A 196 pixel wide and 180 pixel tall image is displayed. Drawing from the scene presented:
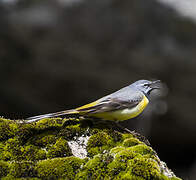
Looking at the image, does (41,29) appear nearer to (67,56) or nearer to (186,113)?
(67,56)

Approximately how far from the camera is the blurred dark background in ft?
39.1

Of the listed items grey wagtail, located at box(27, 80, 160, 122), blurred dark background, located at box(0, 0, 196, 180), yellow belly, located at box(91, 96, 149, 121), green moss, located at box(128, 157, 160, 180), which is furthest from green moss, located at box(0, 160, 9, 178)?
blurred dark background, located at box(0, 0, 196, 180)

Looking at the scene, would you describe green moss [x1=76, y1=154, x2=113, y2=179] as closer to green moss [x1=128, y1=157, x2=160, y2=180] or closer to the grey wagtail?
green moss [x1=128, y1=157, x2=160, y2=180]

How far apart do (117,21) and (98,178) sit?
8.91 m

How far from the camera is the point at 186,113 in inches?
511

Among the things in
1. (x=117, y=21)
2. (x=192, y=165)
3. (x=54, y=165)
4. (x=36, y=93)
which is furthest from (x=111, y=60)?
(x=54, y=165)

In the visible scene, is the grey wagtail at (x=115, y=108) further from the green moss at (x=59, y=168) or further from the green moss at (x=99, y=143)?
the green moss at (x=59, y=168)

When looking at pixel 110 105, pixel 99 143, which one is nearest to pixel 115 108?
pixel 110 105

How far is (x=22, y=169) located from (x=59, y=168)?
528mm

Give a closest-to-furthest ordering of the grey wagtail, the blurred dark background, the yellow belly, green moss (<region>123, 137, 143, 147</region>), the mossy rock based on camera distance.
Result: the mossy rock
green moss (<region>123, 137, 143, 147</region>)
the grey wagtail
the yellow belly
the blurred dark background

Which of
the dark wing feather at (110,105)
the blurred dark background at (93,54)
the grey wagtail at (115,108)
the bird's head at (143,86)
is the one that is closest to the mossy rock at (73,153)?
the grey wagtail at (115,108)

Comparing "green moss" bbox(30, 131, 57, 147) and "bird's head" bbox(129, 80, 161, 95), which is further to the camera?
"bird's head" bbox(129, 80, 161, 95)

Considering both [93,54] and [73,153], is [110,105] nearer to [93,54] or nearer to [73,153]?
[73,153]

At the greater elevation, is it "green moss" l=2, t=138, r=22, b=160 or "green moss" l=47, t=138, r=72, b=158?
"green moss" l=47, t=138, r=72, b=158
